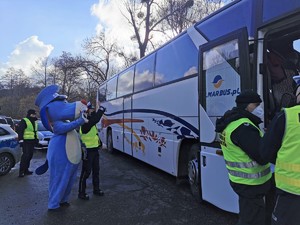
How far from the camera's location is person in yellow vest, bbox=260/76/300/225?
252cm

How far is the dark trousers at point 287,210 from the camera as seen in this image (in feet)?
8.30

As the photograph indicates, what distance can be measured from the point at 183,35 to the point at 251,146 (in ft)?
13.9

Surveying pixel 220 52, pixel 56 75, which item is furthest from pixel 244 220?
pixel 56 75

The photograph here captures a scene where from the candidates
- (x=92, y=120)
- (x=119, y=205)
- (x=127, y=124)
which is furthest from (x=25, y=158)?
(x=119, y=205)

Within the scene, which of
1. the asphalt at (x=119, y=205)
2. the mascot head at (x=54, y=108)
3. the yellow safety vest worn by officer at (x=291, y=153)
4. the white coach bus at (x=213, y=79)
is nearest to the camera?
the yellow safety vest worn by officer at (x=291, y=153)

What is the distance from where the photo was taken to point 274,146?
2.66 metres

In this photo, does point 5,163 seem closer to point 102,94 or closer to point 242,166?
point 102,94

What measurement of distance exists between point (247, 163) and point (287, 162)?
707 millimetres

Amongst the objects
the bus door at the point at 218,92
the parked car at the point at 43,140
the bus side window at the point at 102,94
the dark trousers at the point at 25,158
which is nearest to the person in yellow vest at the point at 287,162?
the bus door at the point at 218,92

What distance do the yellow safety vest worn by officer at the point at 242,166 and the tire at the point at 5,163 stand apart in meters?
7.86

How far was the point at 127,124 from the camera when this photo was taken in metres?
11.3

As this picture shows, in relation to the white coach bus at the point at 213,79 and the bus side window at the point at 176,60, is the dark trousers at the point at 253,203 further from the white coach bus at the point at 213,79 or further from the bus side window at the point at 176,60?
the bus side window at the point at 176,60

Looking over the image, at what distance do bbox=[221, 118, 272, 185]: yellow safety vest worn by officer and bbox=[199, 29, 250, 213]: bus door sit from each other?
1.20 meters

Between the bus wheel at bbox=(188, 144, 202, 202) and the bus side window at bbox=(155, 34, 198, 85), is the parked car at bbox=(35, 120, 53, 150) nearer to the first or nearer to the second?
the bus side window at bbox=(155, 34, 198, 85)
